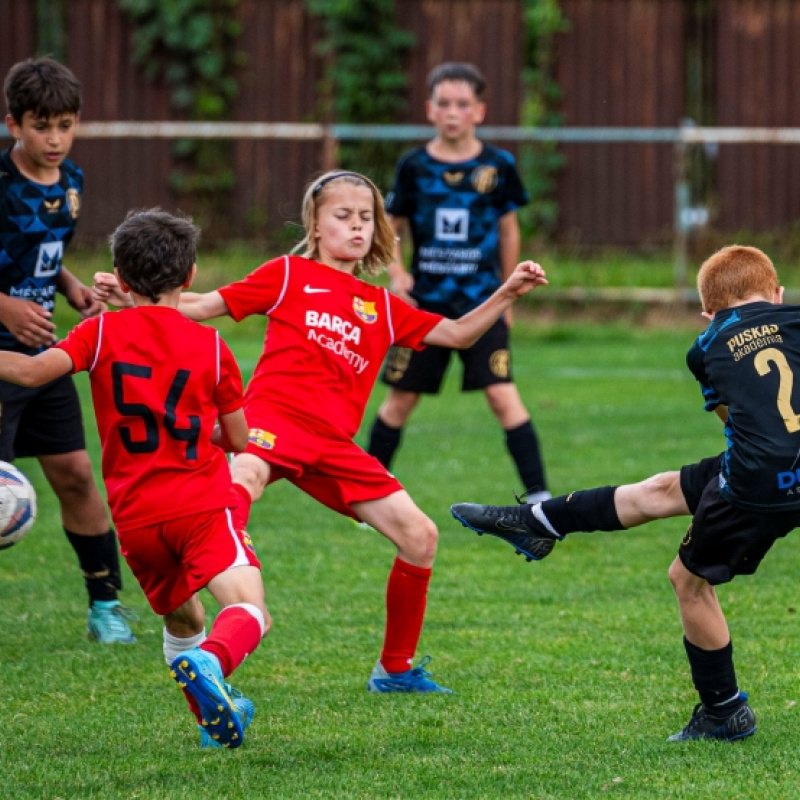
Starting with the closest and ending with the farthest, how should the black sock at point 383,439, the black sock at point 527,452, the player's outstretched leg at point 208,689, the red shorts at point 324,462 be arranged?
1. the player's outstretched leg at point 208,689
2. the red shorts at point 324,462
3. the black sock at point 527,452
4. the black sock at point 383,439

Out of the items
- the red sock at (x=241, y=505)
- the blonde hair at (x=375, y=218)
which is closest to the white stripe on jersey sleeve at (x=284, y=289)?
the blonde hair at (x=375, y=218)

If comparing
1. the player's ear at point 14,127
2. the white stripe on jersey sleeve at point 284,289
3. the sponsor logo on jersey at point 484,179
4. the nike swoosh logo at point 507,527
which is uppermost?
the player's ear at point 14,127

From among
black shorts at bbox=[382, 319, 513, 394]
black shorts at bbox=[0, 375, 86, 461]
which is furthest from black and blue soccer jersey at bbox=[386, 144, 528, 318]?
black shorts at bbox=[0, 375, 86, 461]

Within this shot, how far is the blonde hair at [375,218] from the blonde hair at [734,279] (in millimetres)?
1435

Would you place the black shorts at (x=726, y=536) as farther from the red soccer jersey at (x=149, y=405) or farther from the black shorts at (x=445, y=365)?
the black shorts at (x=445, y=365)

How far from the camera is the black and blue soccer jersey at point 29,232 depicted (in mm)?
5242

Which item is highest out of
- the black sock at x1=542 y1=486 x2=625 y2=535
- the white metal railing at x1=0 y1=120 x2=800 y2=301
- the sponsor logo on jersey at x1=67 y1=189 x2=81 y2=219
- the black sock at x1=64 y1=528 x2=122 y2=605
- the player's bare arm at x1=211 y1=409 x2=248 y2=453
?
the white metal railing at x1=0 y1=120 x2=800 y2=301

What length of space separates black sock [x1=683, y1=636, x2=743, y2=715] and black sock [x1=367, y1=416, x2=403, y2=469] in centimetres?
368

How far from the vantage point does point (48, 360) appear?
159 inches

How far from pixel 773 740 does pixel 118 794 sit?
1.81 metres

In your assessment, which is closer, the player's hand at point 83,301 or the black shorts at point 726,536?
the black shorts at point 726,536

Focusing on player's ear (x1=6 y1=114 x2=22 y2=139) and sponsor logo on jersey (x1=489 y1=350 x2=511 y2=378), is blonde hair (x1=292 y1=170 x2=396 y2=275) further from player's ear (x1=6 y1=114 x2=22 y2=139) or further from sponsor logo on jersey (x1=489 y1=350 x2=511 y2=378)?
sponsor logo on jersey (x1=489 y1=350 x2=511 y2=378)

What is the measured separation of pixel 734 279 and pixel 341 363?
1474 mm

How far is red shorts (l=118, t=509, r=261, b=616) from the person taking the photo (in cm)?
410
